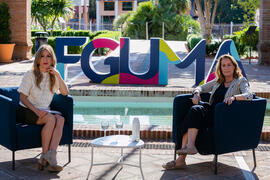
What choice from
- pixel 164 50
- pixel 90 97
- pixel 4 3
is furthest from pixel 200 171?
pixel 4 3

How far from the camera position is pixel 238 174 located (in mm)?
4633

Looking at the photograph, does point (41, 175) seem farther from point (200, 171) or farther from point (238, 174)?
point (238, 174)

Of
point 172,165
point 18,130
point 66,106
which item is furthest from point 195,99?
point 18,130

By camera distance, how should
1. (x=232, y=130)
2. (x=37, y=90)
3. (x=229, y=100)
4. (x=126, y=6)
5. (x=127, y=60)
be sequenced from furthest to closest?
(x=126, y=6)
(x=127, y=60)
(x=37, y=90)
(x=232, y=130)
(x=229, y=100)

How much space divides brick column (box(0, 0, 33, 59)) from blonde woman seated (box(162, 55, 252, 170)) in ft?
42.3

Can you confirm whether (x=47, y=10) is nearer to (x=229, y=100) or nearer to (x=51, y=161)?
(x=51, y=161)

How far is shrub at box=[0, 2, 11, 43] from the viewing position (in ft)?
53.1

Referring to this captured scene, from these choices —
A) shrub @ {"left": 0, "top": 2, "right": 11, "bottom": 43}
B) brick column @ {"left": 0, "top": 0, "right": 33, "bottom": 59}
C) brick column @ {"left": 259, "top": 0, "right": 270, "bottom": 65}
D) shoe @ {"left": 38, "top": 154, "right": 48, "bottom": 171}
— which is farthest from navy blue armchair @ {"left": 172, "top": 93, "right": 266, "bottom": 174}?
brick column @ {"left": 0, "top": 0, "right": 33, "bottom": 59}

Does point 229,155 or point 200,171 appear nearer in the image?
point 200,171

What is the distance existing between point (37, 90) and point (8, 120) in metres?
0.48

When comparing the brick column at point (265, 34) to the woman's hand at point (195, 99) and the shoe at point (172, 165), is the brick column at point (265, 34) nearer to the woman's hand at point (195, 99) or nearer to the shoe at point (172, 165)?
the woman's hand at point (195, 99)

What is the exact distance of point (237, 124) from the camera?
4.64m

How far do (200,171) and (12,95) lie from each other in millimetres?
2295

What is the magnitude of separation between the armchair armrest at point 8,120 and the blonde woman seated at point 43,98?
21 centimetres
